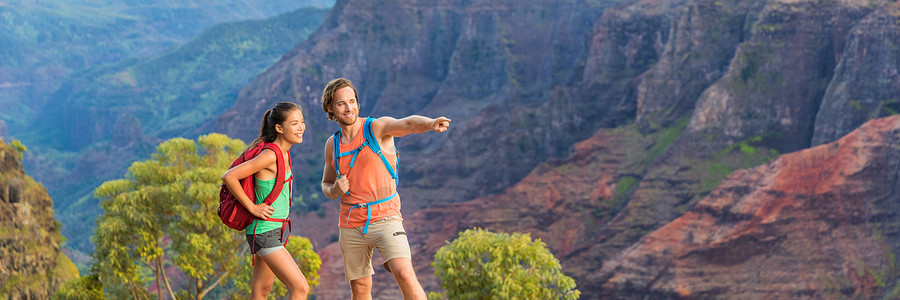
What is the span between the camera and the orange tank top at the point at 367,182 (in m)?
10.3

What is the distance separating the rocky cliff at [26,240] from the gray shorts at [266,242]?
31.4 m

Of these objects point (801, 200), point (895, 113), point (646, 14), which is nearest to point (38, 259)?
point (801, 200)

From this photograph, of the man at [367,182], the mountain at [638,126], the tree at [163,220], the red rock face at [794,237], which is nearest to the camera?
the man at [367,182]

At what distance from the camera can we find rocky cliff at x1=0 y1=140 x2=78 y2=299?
38.6 metres

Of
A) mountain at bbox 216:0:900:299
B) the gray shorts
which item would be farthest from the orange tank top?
mountain at bbox 216:0:900:299

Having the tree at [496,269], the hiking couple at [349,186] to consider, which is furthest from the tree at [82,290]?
the hiking couple at [349,186]

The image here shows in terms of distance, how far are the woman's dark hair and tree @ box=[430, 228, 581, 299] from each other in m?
20.1

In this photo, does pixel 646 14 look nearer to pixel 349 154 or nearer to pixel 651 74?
pixel 651 74

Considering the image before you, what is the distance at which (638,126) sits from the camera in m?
105

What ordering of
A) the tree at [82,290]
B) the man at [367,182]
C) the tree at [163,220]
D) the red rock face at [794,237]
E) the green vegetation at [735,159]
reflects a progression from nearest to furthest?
the man at [367,182] → the tree at [163,220] → the tree at [82,290] → the red rock face at [794,237] → the green vegetation at [735,159]

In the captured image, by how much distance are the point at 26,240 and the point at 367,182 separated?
35.3m

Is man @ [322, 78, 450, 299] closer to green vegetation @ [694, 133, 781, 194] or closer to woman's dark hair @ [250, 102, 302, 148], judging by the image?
woman's dark hair @ [250, 102, 302, 148]

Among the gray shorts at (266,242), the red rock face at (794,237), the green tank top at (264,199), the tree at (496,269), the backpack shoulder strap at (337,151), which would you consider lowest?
the red rock face at (794,237)

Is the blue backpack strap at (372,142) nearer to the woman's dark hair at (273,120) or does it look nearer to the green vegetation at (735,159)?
the woman's dark hair at (273,120)
